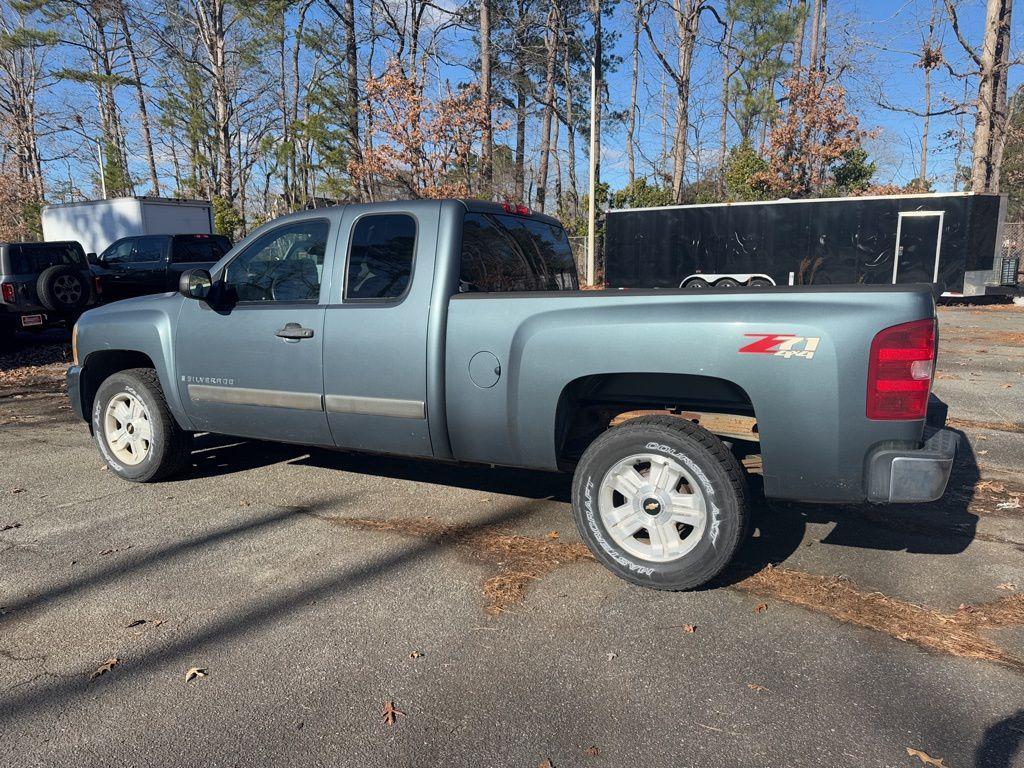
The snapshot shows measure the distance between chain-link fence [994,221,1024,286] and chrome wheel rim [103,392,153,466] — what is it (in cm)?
2052

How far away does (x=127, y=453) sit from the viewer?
17.5 feet

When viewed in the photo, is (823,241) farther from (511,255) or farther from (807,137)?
(511,255)

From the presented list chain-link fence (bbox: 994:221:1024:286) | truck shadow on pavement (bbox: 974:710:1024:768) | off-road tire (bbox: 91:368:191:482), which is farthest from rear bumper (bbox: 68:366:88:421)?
chain-link fence (bbox: 994:221:1024:286)

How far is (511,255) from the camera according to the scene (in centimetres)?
448

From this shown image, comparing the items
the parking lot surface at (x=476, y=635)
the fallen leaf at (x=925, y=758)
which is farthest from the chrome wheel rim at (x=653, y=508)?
the fallen leaf at (x=925, y=758)

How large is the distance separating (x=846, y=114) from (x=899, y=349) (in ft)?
89.6

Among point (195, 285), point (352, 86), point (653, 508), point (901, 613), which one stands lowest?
point (901, 613)

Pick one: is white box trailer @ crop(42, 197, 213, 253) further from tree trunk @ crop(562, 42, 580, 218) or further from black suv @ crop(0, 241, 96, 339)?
tree trunk @ crop(562, 42, 580, 218)

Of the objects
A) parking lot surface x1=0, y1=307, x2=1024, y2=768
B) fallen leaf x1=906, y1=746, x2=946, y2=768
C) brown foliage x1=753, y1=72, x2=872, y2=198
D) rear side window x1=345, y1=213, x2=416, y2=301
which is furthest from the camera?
brown foliage x1=753, y1=72, x2=872, y2=198

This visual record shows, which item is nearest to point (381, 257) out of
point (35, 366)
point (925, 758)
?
point (925, 758)

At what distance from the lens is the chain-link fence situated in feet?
64.6

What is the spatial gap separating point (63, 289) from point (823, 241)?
17150 mm

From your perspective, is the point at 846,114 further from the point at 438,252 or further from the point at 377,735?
the point at 377,735

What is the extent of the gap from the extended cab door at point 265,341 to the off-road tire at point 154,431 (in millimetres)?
314
